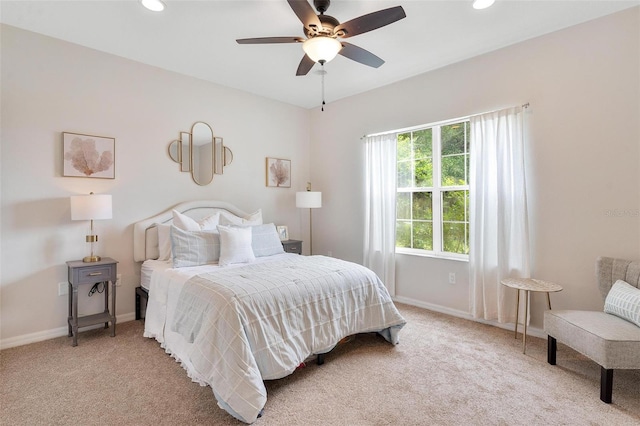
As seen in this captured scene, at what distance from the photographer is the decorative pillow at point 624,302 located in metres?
2.07

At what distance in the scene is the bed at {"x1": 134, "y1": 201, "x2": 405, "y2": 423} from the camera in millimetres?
1882

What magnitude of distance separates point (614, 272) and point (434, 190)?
5.93 ft

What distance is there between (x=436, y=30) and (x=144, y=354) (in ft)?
12.8

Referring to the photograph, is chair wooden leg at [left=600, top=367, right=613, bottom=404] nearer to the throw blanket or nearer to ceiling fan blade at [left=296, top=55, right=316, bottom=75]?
the throw blanket

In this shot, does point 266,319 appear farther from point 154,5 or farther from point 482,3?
point 482,3

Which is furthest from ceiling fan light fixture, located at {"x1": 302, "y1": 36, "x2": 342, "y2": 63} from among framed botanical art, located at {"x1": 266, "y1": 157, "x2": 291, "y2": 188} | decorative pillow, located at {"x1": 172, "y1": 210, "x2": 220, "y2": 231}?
framed botanical art, located at {"x1": 266, "y1": 157, "x2": 291, "y2": 188}

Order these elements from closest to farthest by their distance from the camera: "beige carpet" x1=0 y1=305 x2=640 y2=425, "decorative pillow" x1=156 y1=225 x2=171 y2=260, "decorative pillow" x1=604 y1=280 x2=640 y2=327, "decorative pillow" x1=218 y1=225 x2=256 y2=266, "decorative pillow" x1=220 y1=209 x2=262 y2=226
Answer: "beige carpet" x1=0 y1=305 x2=640 y2=425, "decorative pillow" x1=604 y1=280 x2=640 y2=327, "decorative pillow" x1=218 y1=225 x2=256 y2=266, "decorative pillow" x1=156 y1=225 x2=171 y2=260, "decorative pillow" x1=220 y1=209 x2=262 y2=226

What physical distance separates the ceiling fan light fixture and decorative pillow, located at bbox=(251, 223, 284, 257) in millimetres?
2032

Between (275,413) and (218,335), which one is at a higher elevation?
(218,335)

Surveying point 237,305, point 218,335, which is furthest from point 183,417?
point 237,305

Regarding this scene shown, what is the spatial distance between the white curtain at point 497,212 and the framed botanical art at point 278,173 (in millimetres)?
2736

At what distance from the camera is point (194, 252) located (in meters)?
3.03

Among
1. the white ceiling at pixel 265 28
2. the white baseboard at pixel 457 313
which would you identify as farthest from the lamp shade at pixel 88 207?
the white baseboard at pixel 457 313

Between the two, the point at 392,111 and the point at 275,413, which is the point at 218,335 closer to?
the point at 275,413
